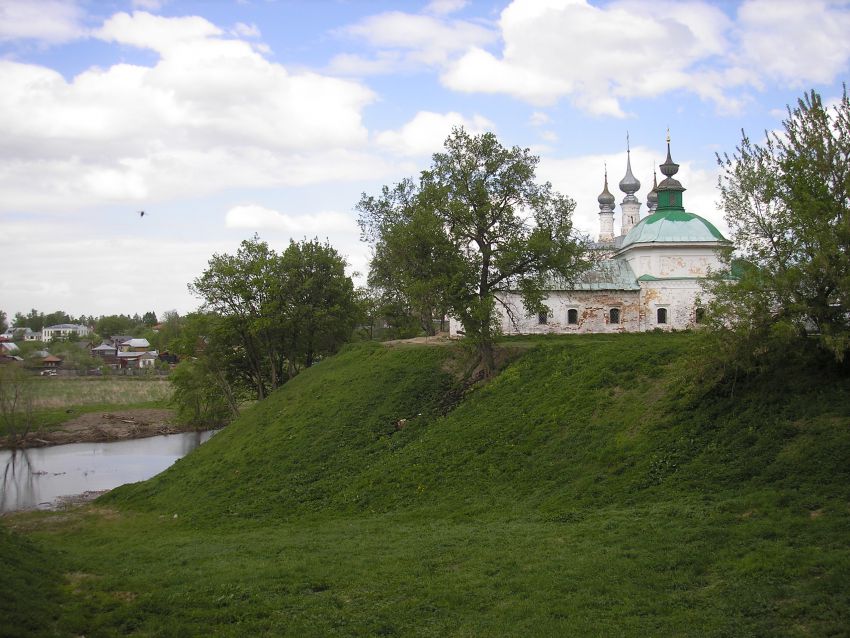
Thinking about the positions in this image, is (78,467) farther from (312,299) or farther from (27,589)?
(27,589)

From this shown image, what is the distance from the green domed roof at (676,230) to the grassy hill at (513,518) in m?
11.1

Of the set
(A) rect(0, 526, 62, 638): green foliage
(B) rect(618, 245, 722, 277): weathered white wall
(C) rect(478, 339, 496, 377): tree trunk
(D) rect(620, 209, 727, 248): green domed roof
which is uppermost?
(D) rect(620, 209, 727, 248): green domed roof

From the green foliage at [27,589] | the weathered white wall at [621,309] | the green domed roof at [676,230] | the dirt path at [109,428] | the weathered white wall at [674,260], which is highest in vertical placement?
the green domed roof at [676,230]

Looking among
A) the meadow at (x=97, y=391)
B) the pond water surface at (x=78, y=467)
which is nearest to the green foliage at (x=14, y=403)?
the pond water surface at (x=78, y=467)

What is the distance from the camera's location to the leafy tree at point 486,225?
23875 millimetres

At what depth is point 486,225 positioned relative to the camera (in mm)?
24641

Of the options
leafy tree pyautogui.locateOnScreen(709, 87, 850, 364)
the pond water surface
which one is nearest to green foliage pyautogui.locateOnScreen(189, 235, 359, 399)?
Answer: the pond water surface

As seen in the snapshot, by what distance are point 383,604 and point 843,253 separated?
10.5 meters

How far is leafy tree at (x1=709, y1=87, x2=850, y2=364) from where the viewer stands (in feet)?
45.7

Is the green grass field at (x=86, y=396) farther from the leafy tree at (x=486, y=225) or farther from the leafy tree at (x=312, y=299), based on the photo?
the leafy tree at (x=486, y=225)

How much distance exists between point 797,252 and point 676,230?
18236 mm

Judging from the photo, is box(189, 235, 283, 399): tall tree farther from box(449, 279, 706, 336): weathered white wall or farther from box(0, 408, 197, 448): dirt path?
box(0, 408, 197, 448): dirt path

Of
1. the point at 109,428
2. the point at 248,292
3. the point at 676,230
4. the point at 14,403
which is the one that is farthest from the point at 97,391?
the point at 676,230

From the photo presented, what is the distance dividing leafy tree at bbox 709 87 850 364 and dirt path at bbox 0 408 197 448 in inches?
1646
